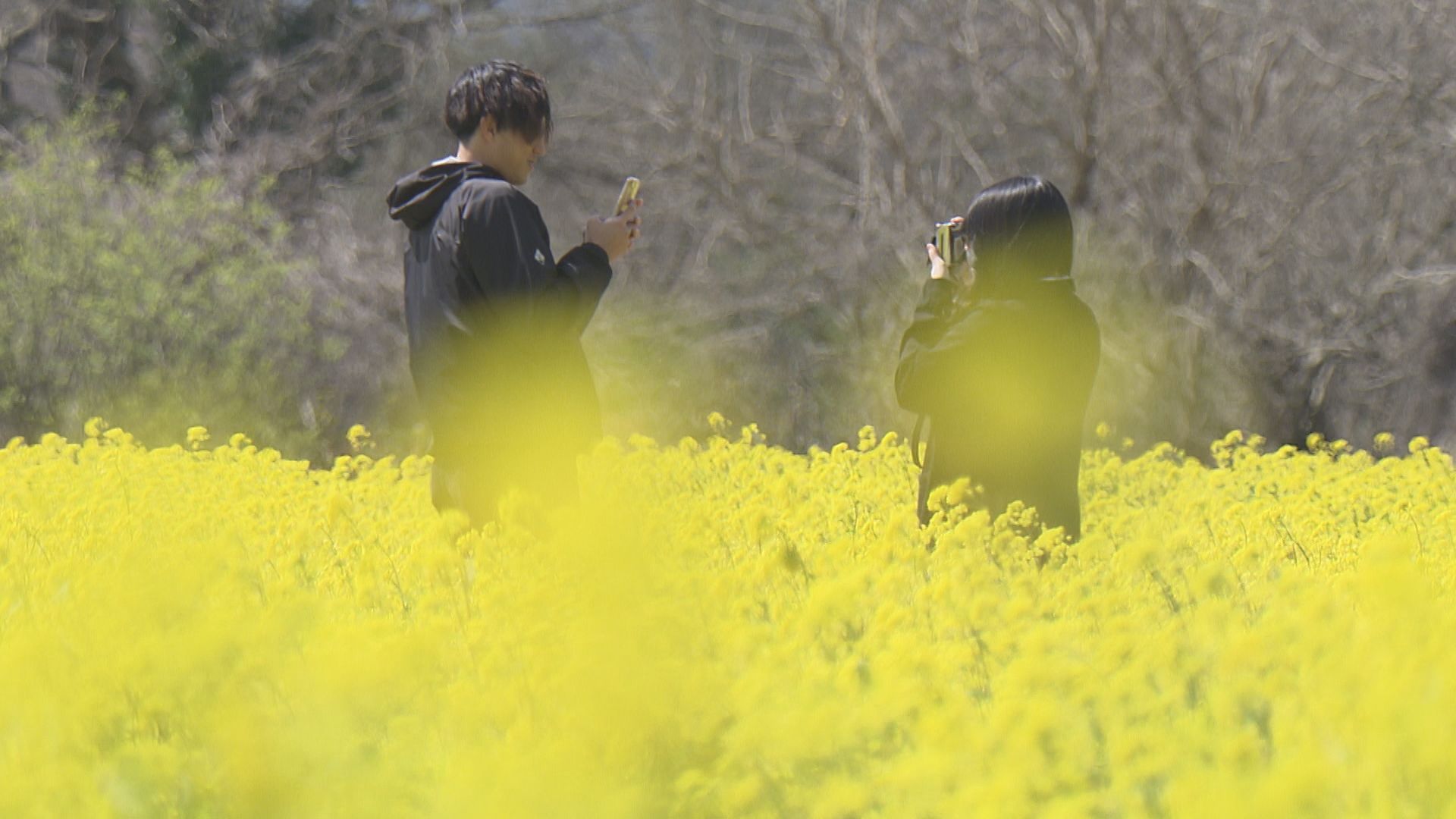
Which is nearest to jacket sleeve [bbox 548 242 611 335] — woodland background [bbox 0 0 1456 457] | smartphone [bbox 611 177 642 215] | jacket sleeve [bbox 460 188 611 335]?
jacket sleeve [bbox 460 188 611 335]

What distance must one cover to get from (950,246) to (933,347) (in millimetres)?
357

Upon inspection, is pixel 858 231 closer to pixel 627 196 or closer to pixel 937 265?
pixel 937 265

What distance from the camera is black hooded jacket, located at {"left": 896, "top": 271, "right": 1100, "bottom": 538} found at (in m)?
4.24

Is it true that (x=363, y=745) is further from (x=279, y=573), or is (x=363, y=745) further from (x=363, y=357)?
(x=363, y=357)

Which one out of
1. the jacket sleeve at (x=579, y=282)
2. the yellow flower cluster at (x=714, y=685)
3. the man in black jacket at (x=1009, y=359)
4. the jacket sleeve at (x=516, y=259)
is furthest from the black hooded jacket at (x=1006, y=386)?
the jacket sleeve at (x=516, y=259)

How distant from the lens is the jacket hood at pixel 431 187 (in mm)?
3664

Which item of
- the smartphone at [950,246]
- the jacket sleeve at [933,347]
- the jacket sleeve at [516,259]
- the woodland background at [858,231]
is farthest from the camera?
the woodland background at [858,231]

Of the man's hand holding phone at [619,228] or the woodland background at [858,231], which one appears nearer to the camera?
the man's hand holding phone at [619,228]

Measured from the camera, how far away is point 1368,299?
10367mm

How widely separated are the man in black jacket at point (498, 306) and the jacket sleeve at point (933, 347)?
103 cm

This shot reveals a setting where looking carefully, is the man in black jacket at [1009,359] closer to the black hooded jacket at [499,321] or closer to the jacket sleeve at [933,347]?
the jacket sleeve at [933,347]

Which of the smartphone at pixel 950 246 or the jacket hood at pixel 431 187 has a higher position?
the smartphone at pixel 950 246

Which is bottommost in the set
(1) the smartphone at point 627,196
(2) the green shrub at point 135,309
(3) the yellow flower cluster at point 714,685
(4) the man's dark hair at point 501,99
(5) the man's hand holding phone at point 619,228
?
(3) the yellow flower cluster at point 714,685

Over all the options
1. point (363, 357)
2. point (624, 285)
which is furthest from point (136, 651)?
point (363, 357)
